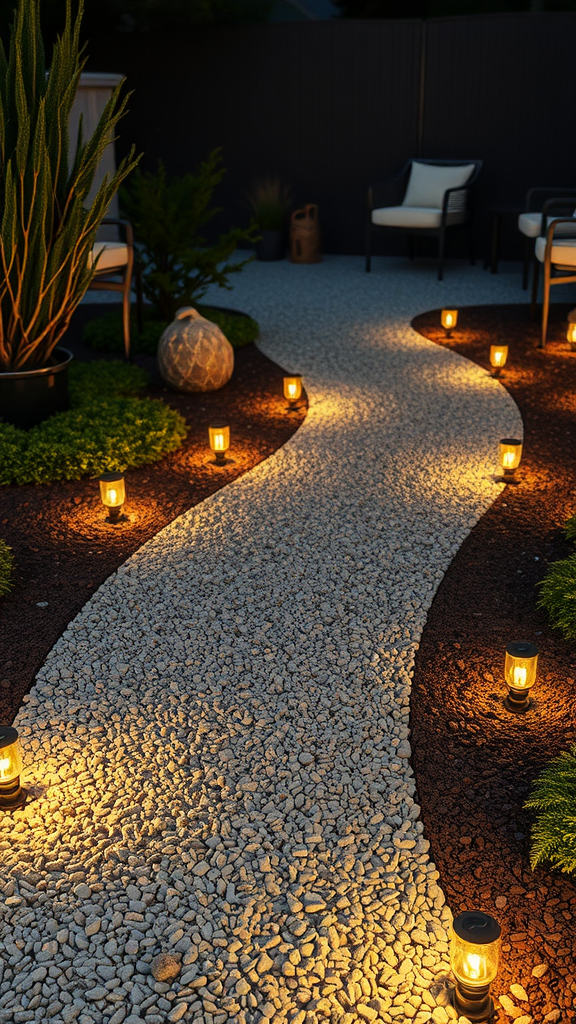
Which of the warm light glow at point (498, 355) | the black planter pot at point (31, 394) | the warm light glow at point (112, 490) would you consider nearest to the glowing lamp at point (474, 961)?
the warm light glow at point (112, 490)

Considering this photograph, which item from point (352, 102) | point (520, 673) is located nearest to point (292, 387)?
point (520, 673)

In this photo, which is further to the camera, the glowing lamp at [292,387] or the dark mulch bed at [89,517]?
the glowing lamp at [292,387]

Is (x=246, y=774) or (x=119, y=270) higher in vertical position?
(x=119, y=270)

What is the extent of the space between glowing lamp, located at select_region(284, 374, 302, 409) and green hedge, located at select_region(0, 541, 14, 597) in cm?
212

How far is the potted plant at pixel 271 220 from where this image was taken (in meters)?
9.59

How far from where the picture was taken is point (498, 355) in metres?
5.57

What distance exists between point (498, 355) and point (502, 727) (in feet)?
11.6

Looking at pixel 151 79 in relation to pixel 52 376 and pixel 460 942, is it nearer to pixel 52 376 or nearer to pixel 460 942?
pixel 52 376

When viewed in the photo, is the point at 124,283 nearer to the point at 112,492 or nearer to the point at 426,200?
the point at 112,492

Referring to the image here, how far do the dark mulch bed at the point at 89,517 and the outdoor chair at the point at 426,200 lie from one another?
3867 millimetres

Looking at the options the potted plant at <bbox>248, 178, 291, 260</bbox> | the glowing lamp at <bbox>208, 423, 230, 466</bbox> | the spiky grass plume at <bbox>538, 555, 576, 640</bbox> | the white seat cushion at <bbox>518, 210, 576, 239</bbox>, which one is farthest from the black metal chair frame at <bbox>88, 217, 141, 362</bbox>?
the potted plant at <bbox>248, 178, 291, 260</bbox>

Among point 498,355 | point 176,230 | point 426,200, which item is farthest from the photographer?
point 426,200

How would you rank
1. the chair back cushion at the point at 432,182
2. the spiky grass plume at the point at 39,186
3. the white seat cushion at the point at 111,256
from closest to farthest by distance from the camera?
the spiky grass plume at the point at 39,186 < the white seat cushion at the point at 111,256 < the chair back cushion at the point at 432,182

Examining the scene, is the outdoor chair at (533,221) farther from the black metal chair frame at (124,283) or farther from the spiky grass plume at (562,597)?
the spiky grass plume at (562,597)
